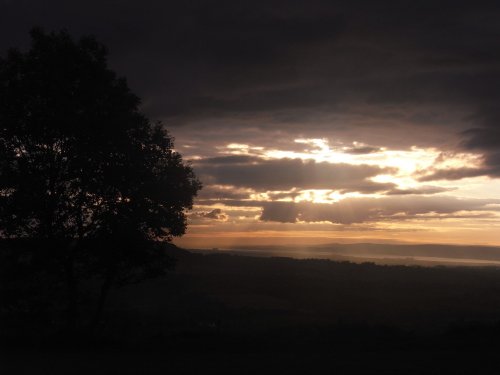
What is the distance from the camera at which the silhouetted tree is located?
2333 cm

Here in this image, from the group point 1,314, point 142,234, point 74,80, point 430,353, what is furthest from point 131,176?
point 430,353

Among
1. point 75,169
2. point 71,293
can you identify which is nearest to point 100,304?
point 71,293

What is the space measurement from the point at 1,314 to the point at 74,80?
1128cm

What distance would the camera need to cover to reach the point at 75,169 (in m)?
23.5

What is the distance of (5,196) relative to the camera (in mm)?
22891

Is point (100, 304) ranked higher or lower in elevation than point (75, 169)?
lower

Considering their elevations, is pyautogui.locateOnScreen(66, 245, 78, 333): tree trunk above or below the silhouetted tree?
below

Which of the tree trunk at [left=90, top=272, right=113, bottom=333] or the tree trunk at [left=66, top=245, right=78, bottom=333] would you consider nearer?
the tree trunk at [left=66, top=245, right=78, bottom=333]

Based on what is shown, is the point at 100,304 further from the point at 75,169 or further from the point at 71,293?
the point at 75,169

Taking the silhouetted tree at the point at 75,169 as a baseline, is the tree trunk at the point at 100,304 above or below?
below

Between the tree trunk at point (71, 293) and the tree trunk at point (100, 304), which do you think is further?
the tree trunk at point (100, 304)

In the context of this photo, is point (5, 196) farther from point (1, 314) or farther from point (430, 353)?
point (430, 353)

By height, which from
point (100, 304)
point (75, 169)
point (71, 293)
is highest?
point (75, 169)

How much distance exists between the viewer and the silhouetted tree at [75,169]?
2333 centimetres
